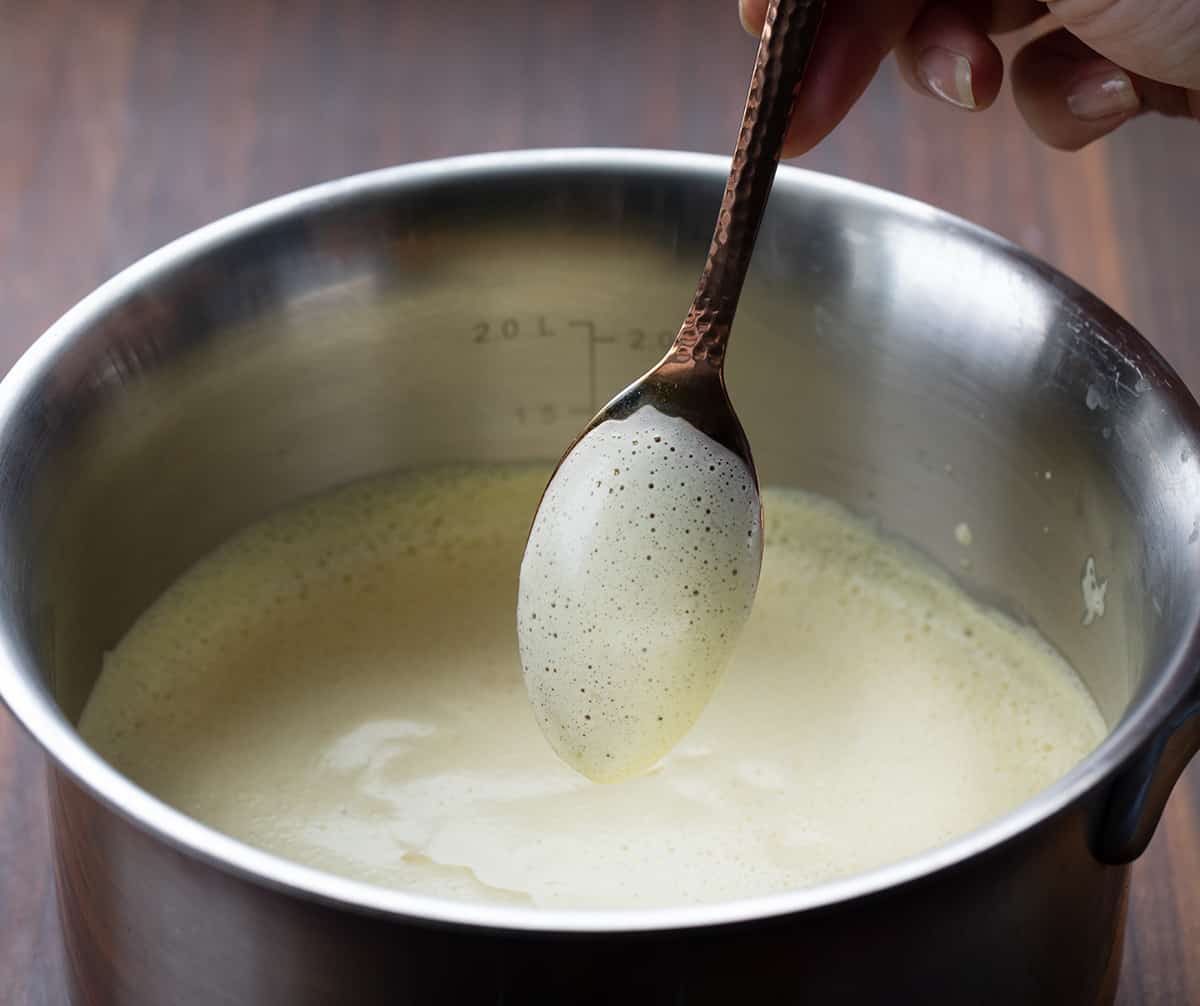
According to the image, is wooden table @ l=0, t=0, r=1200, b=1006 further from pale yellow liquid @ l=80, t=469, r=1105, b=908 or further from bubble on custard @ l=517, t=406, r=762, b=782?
bubble on custard @ l=517, t=406, r=762, b=782

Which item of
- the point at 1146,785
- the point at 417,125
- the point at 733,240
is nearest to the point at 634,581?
the point at 733,240

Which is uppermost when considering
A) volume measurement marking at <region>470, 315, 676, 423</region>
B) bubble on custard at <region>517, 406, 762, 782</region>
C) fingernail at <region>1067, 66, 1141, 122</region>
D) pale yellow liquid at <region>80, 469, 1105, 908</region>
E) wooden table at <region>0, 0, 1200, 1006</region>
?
fingernail at <region>1067, 66, 1141, 122</region>

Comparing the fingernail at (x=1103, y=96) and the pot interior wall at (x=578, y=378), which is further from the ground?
the fingernail at (x=1103, y=96)

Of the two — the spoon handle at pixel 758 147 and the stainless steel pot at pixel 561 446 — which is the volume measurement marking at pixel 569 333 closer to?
the stainless steel pot at pixel 561 446

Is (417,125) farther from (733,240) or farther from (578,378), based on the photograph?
(733,240)

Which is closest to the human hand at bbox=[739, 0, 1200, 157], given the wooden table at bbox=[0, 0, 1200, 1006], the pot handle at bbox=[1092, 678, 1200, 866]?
the wooden table at bbox=[0, 0, 1200, 1006]

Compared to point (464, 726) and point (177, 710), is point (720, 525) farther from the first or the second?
point (177, 710)

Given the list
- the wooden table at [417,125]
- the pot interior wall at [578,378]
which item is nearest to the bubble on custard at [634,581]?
the pot interior wall at [578,378]
